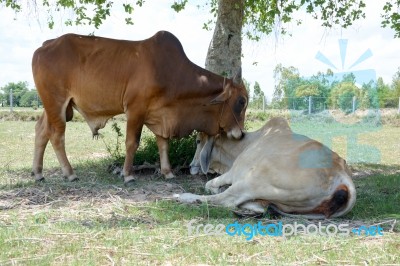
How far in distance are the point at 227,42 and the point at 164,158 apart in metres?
2.33

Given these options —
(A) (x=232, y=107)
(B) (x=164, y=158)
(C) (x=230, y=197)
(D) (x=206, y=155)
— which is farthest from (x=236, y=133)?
(C) (x=230, y=197)

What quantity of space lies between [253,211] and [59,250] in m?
1.86

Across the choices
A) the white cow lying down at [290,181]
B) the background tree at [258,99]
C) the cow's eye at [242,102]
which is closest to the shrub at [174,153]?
the cow's eye at [242,102]

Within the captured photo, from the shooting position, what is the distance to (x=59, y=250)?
3555mm

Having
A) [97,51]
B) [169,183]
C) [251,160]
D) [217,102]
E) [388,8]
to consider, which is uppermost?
[388,8]

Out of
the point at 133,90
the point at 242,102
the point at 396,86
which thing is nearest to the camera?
the point at 133,90

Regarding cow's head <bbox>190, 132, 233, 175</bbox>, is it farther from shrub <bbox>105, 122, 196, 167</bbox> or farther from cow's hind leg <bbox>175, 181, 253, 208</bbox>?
cow's hind leg <bbox>175, 181, 253, 208</bbox>

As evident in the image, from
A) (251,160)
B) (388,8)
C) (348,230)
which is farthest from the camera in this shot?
(388,8)

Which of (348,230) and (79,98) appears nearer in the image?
(348,230)

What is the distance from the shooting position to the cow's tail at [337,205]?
455 centimetres

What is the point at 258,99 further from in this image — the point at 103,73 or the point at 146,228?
the point at 146,228

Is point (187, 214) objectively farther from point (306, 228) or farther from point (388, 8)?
point (388, 8)

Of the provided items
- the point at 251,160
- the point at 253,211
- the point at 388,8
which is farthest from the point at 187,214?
the point at 388,8

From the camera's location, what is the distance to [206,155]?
254 inches
